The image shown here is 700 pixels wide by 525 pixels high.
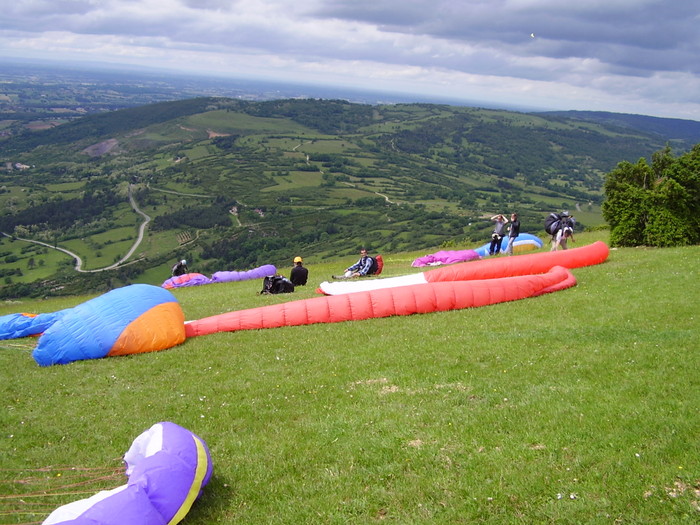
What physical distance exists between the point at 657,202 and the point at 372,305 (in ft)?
67.8

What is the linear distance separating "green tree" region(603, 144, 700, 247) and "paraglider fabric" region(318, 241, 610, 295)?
323 inches

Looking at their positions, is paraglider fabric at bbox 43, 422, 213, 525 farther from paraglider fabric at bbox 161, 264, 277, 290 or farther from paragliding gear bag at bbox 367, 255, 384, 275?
paraglider fabric at bbox 161, 264, 277, 290

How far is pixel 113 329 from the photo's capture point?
53.0 feet

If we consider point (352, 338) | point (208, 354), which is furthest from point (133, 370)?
point (352, 338)

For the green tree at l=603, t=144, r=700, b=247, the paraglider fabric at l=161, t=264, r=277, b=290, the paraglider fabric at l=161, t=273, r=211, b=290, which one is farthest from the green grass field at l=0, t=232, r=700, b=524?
the paraglider fabric at l=161, t=264, r=277, b=290

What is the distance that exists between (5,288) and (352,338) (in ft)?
377

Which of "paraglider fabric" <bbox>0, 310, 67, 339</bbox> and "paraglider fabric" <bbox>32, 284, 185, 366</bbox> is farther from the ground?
"paraglider fabric" <bbox>32, 284, 185, 366</bbox>

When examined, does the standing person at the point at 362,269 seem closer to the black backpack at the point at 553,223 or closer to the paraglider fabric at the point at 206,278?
the black backpack at the point at 553,223

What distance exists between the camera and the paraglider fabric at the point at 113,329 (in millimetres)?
15852

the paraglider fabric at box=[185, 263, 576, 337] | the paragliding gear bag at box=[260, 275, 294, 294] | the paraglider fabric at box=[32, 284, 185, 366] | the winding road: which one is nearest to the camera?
the paraglider fabric at box=[32, 284, 185, 366]

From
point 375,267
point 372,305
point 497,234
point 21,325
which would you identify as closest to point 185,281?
point 375,267

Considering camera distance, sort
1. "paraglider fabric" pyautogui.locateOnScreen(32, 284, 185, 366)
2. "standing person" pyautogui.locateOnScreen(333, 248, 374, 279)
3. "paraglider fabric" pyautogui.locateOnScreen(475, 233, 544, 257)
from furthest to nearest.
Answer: "paraglider fabric" pyautogui.locateOnScreen(475, 233, 544, 257)
"standing person" pyautogui.locateOnScreen(333, 248, 374, 279)
"paraglider fabric" pyautogui.locateOnScreen(32, 284, 185, 366)

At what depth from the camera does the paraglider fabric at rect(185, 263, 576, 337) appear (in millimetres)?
18891

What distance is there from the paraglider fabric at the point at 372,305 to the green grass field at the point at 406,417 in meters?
0.87
